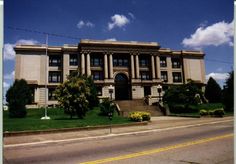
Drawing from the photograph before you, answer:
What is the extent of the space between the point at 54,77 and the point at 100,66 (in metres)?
8.72

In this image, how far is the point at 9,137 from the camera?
1361 centimetres

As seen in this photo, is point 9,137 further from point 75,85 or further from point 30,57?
point 30,57

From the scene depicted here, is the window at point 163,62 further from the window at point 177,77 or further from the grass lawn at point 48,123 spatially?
the grass lawn at point 48,123

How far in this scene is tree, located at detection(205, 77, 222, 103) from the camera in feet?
153

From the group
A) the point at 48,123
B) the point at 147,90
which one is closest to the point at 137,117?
the point at 48,123

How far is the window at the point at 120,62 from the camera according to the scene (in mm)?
48141

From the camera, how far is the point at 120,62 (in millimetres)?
48500

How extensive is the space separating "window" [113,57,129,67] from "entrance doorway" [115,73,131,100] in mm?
1878

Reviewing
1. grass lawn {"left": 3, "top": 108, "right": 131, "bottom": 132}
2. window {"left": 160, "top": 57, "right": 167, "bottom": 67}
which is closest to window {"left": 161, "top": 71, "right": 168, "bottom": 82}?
window {"left": 160, "top": 57, "right": 167, "bottom": 67}

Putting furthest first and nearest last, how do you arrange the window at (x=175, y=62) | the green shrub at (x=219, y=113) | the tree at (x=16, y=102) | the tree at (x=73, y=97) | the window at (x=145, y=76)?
the window at (x=175, y=62) → the window at (x=145, y=76) → the green shrub at (x=219, y=113) → the tree at (x=16, y=102) → the tree at (x=73, y=97)

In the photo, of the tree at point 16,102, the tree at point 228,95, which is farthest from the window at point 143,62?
the tree at point 16,102

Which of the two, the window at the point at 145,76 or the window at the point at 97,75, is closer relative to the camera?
the window at the point at 97,75

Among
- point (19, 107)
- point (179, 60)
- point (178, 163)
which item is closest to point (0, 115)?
point (178, 163)

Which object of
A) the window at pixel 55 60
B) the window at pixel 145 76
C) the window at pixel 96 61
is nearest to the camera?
the window at pixel 55 60
